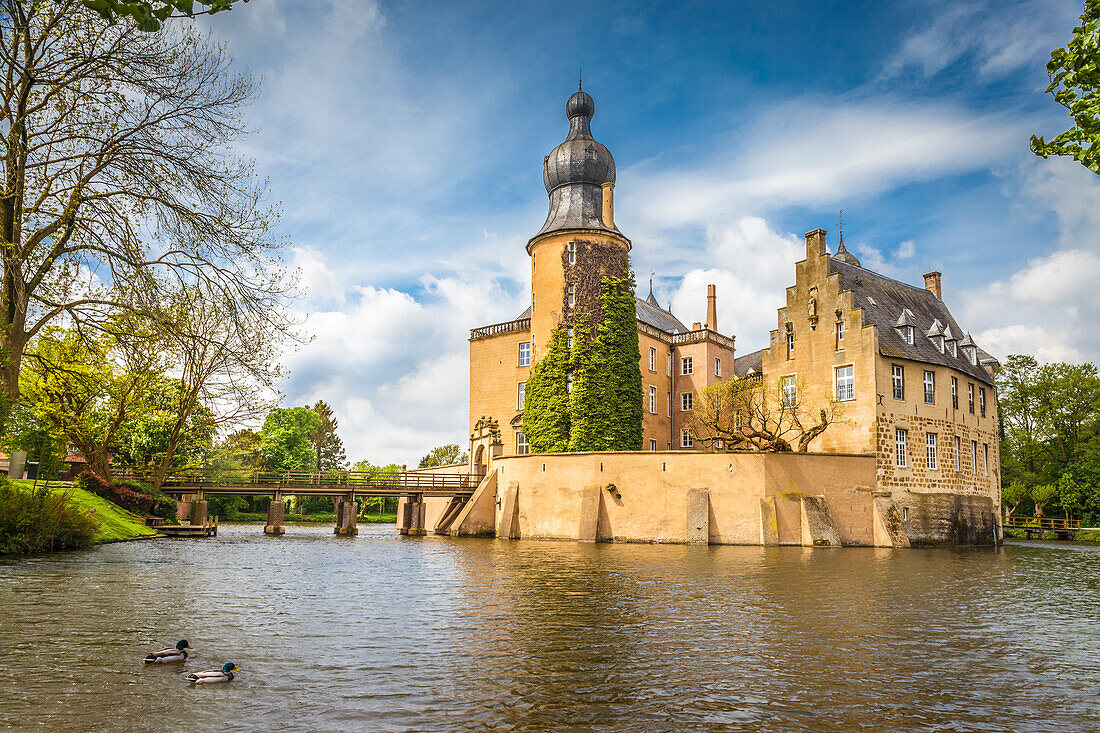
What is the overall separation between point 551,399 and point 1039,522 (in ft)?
113

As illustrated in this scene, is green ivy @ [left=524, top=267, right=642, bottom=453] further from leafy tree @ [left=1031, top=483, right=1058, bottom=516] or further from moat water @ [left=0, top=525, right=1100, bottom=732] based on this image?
leafy tree @ [left=1031, top=483, right=1058, bottom=516]

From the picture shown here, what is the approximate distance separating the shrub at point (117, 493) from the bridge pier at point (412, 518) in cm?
1343

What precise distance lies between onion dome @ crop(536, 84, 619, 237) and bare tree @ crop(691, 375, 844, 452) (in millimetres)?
11884

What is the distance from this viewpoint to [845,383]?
3666cm

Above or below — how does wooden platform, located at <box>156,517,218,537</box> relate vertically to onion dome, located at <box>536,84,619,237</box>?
below

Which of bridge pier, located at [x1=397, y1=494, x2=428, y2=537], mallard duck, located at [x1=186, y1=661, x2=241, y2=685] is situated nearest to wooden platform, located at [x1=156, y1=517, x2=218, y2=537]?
bridge pier, located at [x1=397, y1=494, x2=428, y2=537]

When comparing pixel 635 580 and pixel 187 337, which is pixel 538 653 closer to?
pixel 187 337

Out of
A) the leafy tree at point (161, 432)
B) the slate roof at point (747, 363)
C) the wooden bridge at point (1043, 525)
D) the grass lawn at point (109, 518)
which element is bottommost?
the wooden bridge at point (1043, 525)

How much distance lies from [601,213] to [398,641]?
37243mm

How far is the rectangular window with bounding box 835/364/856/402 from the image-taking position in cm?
3622

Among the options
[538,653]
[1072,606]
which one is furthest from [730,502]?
[538,653]

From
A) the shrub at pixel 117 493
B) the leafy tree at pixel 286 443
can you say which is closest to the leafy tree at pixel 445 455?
the leafy tree at pixel 286 443

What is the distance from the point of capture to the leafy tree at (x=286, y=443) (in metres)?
77.9

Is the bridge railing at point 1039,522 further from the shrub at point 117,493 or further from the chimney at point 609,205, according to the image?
the shrub at point 117,493
